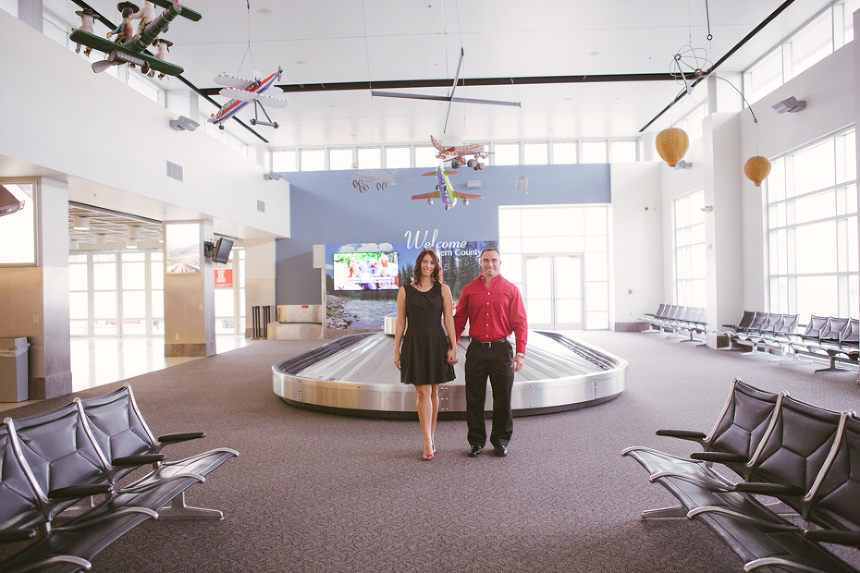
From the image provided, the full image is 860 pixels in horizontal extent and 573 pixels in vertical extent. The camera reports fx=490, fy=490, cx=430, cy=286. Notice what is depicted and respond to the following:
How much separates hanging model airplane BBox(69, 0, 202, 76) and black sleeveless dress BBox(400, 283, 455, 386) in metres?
2.61

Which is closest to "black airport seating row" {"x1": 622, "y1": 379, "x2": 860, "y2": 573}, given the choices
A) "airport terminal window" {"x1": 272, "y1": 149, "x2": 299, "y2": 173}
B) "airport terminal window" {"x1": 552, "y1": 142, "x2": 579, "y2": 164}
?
"airport terminal window" {"x1": 552, "y1": 142, "x2": 579, "y2": 164}

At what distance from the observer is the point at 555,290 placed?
15000mm

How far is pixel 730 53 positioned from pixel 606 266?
6.61 m

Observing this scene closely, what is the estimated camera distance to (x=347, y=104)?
12.0 meters

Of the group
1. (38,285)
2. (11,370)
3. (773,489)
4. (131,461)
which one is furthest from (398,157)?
(773,489)

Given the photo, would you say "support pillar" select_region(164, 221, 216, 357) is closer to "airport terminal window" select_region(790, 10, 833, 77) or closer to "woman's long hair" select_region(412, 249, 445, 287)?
"woman's long hair" select_region(412, 249, 445, 287)

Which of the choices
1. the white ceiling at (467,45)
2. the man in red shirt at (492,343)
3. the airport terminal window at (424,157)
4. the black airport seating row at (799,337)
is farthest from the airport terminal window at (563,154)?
the man in red shirt at (492,343)

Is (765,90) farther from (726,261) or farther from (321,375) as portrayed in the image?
(321,375)

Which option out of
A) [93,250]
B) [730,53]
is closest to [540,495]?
[730,53]

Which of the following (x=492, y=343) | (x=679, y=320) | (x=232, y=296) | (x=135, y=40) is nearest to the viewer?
(x=492, y=343)

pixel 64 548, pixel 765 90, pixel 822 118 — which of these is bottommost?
pixel 64 548

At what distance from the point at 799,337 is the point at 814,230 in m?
2.00

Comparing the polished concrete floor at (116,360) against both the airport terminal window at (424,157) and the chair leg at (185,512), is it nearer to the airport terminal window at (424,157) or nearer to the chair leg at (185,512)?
the chair leg at (185,512)

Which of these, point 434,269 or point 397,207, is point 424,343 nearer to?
point 434,269
